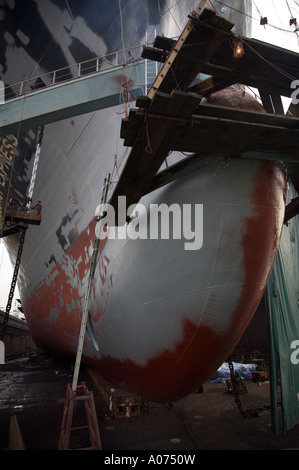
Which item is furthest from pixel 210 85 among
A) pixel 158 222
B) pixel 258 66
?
pixel 158 222

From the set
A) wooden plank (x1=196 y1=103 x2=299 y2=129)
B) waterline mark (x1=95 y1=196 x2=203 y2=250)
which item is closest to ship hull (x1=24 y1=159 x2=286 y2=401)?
waterline mark (x1=95 y1=196 x2=203 y2=250)

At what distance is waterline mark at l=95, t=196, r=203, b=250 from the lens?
3746 mm

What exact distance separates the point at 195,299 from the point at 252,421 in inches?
153

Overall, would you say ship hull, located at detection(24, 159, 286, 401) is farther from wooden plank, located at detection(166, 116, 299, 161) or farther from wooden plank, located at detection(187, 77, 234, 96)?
wooden plank, located at detection(187, 77, 234, 96)

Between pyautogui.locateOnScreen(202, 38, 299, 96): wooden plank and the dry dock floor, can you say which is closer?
pyautogui.locateOnScreen(202, 38, 299, 96): wooden plank

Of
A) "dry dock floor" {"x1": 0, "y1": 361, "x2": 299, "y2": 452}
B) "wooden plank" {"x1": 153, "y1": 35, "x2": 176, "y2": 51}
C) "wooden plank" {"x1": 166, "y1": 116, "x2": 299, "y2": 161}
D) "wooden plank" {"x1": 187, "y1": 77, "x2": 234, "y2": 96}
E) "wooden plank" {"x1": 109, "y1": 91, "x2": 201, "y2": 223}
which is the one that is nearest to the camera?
"wooden plank" {"x1": 109, "y1": 91, "x2": 201, "y2": 223}

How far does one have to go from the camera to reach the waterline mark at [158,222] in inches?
147


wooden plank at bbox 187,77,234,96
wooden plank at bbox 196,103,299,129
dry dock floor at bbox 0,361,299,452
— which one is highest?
wooden plank at bbox 187,77,234,96

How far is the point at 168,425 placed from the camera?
18.0 ft

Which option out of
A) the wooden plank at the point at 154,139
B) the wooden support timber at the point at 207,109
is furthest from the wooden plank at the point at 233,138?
the wooden plank at the point at 154,139

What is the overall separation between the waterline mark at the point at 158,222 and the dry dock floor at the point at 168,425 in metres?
3.23

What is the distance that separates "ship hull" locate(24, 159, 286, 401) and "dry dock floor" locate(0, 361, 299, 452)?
923mm

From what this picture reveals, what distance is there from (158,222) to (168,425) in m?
4.05
